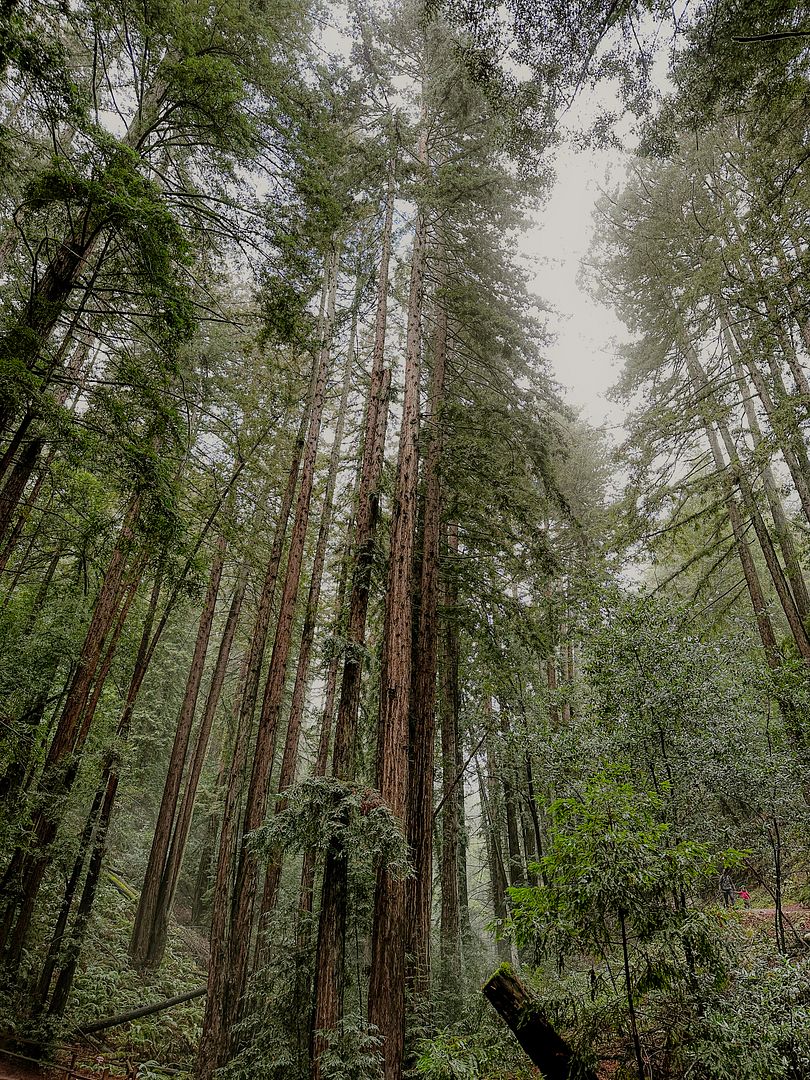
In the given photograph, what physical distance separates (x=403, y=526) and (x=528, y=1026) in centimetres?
566

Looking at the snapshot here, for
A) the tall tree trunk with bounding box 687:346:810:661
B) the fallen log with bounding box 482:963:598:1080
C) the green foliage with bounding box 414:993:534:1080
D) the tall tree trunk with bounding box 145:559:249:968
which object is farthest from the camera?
the tall tree trunk with bounding box 145:559:249:968

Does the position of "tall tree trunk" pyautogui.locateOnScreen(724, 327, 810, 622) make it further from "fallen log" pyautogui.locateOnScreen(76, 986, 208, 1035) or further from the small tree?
"fallen log" pyautogui.locateOnScreen(76, 986, 208, 1035)

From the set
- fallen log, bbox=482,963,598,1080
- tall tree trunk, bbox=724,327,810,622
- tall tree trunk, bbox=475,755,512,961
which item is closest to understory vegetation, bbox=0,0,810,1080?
fallen log, bbox=482,963,598,1080

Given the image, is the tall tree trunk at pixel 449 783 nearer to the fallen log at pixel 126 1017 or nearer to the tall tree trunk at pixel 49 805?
the fallen log at pixel 126 1017

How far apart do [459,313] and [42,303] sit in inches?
271

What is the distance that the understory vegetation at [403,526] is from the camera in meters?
4.65

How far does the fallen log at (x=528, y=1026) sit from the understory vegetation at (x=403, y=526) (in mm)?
28

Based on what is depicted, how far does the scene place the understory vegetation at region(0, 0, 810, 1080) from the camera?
15.3 feet

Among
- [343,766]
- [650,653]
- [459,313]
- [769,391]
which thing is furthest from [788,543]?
[343,766]

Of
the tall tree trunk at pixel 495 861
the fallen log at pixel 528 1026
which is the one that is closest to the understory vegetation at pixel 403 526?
the fallen log at pixel 528 1026

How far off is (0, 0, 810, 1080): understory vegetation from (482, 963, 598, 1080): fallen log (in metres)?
0.03

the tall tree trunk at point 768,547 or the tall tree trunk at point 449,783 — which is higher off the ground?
the tall tree trunk at point 768,547

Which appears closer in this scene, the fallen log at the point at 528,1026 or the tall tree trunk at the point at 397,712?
the fallen log at the point at 528,1026

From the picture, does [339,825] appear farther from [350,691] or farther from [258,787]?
[258,787]
